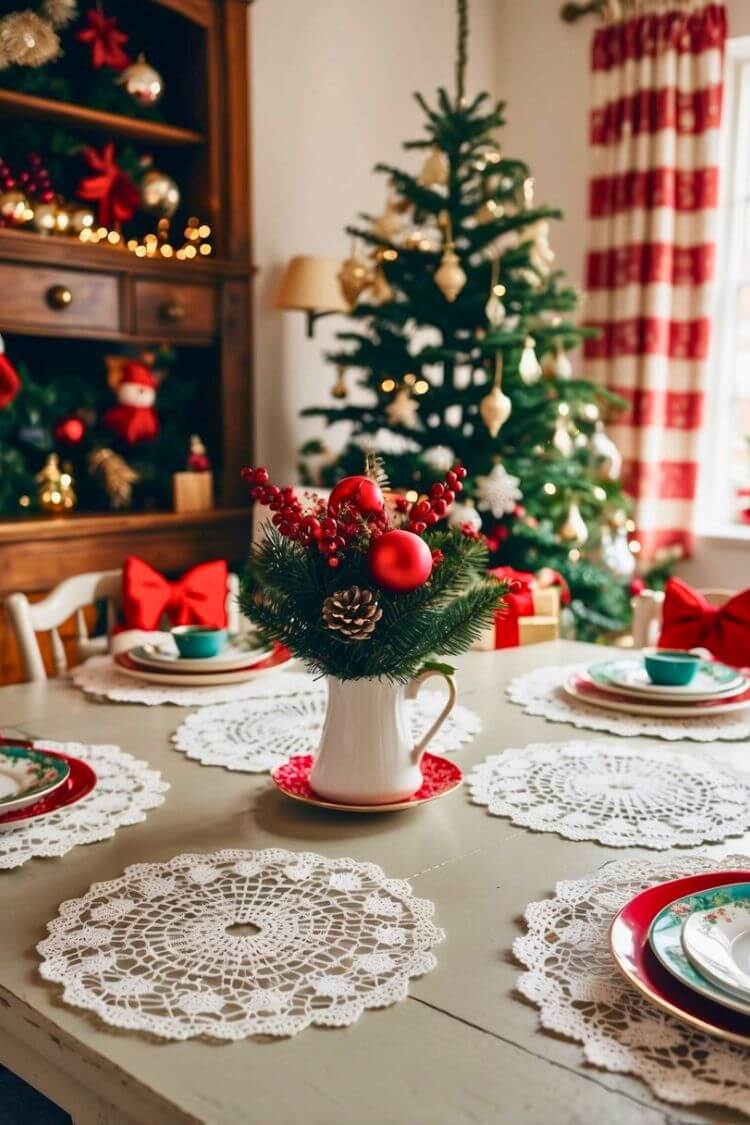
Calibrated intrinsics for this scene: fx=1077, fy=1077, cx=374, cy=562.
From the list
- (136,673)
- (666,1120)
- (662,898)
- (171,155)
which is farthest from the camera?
(171,155)

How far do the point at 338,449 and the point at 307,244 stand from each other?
0.73 metres

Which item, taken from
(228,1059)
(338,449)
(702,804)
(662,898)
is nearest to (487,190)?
(338,449)

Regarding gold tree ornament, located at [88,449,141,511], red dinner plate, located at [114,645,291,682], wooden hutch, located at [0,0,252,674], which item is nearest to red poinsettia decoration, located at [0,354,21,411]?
wooden hutch, located at [0,0,252,674]

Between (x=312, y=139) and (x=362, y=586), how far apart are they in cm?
312

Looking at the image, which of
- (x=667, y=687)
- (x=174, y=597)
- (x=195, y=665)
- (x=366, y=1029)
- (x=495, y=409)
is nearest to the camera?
(x=366, y=1029)

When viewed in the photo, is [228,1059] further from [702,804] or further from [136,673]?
[136,673]

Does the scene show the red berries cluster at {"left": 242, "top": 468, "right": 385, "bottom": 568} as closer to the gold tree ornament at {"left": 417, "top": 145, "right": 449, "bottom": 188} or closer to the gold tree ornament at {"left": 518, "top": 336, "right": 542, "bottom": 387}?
the gold tree ornament at {"left": 518, "top": 336, "right": 542, "bottom": 387}

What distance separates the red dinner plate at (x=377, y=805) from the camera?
1042 mm

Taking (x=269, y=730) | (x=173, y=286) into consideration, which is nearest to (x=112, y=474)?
(x=173, y=286)

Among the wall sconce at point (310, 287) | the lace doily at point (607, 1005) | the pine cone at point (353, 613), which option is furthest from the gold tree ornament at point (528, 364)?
the lace doily at point (607, 1005)

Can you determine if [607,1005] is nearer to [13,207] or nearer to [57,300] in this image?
[57,300]

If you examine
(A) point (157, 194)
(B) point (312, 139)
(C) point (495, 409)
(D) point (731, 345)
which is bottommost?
(C) point (495, 409)

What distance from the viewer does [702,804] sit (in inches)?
42.6

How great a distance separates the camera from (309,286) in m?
3.39
